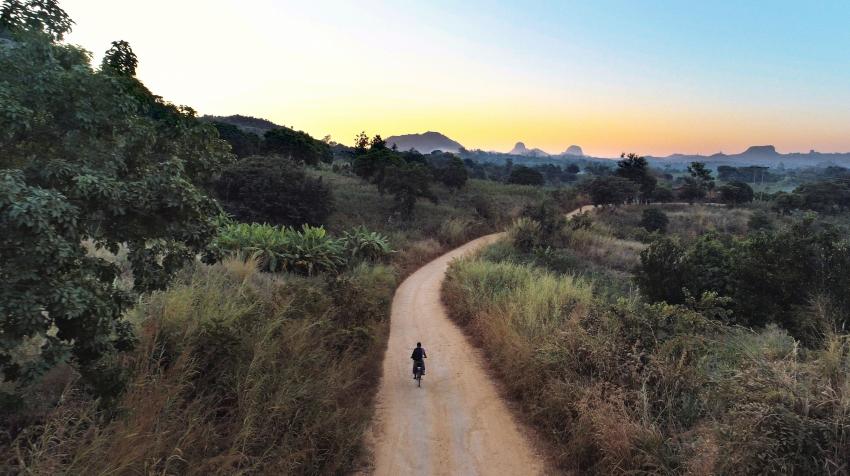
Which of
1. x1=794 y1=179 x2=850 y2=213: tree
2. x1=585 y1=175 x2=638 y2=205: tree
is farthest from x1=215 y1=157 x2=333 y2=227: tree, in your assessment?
x1=794 y1=179 x2=850 y2=213: tree

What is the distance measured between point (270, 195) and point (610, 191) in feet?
143

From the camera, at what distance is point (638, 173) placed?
69.4 metres

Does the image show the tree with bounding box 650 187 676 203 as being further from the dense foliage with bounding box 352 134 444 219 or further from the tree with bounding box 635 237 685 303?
the tree with bounding box 635 237 685 303

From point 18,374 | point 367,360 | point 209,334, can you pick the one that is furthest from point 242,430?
point 367,360

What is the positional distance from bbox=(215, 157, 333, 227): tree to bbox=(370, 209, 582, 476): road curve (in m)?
20.0

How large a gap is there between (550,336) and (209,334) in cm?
587

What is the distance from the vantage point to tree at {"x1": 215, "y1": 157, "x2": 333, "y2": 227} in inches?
1158

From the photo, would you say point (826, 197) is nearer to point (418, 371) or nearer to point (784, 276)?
point (784, 276)

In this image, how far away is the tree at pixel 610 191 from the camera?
188ft

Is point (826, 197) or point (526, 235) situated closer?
point (526, 235)

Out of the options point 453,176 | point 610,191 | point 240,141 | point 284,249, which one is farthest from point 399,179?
point 610,191

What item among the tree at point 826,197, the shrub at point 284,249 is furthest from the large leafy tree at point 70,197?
the tree at point 826,197

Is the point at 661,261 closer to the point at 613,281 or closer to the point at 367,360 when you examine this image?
the point at 613,281

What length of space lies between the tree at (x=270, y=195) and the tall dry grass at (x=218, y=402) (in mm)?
21129
